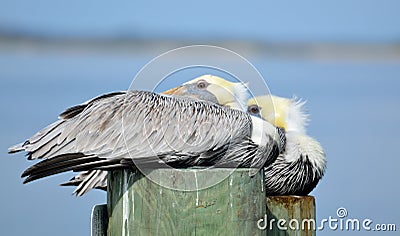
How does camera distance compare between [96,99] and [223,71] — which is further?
[96,99]

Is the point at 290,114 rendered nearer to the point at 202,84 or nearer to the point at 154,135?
the point at 202,84

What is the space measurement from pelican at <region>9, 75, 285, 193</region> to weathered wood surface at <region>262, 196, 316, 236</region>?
2.30 feet

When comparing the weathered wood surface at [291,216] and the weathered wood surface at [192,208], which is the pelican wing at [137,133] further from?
the weathered wood surface at [192,208]

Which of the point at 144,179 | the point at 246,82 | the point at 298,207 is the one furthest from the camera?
the point at 298,207

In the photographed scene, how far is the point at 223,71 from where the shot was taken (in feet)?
10.7

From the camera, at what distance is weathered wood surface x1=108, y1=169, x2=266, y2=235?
2.61m

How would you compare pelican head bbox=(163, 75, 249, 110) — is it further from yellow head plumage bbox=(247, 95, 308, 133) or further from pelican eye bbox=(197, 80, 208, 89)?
yellow head plumage bbox=(247, 95, 308, 133)

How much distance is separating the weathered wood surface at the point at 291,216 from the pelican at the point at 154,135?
70 cm

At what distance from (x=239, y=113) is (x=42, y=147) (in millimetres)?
1707

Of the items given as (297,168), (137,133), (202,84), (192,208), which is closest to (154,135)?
(137,133)

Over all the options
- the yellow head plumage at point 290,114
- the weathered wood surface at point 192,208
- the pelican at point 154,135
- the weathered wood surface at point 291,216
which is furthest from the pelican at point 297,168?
the weathered wood surface at point 192,208

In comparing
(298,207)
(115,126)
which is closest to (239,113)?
(115,126)

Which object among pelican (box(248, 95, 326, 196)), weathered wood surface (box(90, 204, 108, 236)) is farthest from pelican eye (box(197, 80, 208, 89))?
weathered wood surface (box(90, 204, 108, 236))

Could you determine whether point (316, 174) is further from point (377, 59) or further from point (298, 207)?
point (377, 59)
